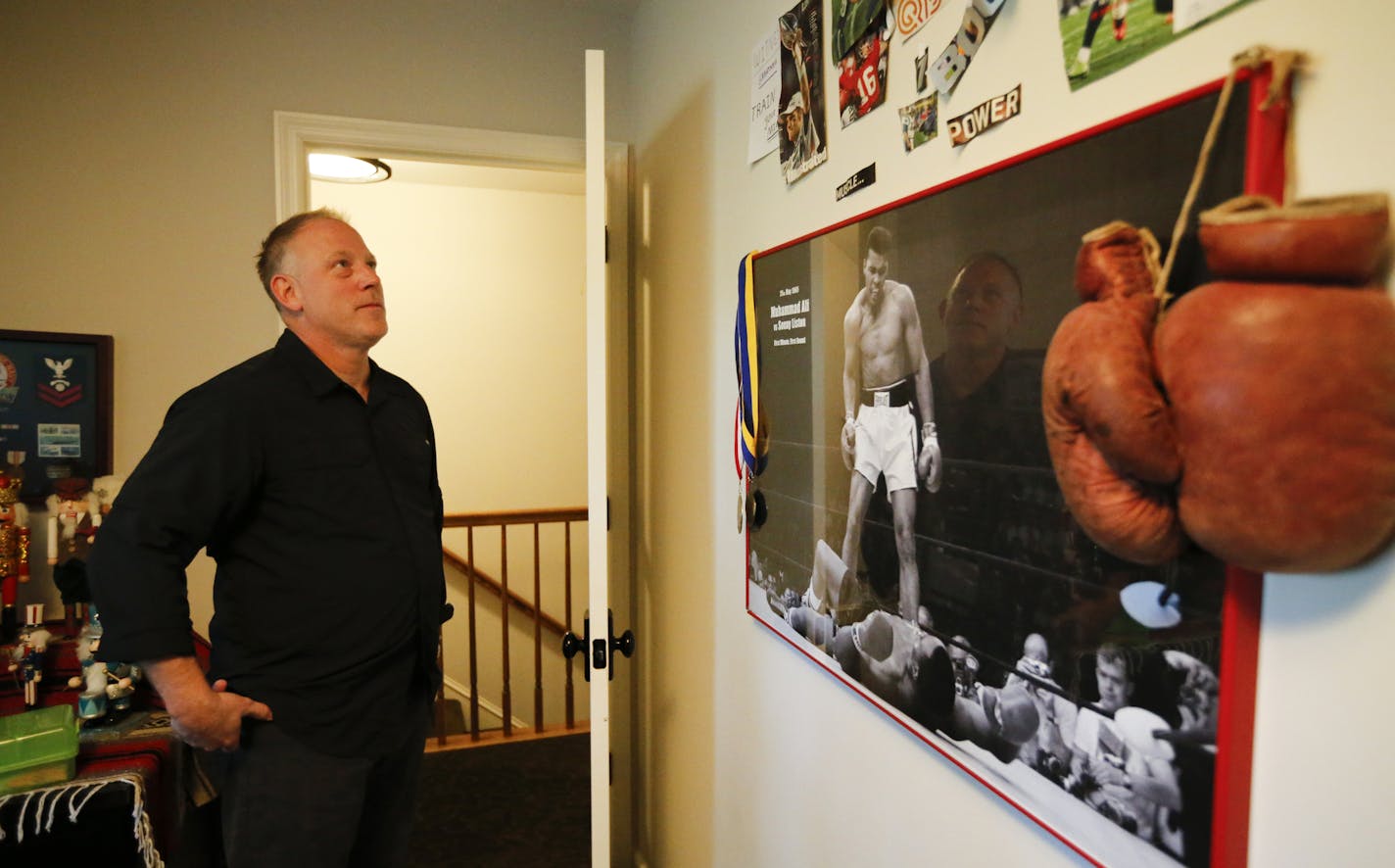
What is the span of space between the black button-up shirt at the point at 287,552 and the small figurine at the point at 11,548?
2.74 ft

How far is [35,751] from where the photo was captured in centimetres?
131

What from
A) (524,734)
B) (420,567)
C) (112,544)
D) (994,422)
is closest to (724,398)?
(420,567)

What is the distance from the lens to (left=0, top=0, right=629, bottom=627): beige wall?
185 centimetres

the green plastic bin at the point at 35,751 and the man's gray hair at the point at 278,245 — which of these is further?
the man's gray hair at the point at 278,245

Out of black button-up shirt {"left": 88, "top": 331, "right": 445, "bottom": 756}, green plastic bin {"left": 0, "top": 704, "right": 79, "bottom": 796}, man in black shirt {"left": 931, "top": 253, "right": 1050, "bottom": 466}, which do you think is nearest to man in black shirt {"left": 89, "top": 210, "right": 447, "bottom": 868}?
black button-up shirt {"left": 88, "top": 331, "right": 445, "bottom": 756}

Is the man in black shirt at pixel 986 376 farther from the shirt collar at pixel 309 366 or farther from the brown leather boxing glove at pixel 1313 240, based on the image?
the shirt collar at pixel 309 366

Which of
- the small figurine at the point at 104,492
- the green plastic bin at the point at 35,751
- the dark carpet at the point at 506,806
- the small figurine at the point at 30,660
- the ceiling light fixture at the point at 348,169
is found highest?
the ceiling light fixture at the point at 348,169

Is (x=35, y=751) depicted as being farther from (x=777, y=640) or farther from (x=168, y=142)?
(x=168, y=142)

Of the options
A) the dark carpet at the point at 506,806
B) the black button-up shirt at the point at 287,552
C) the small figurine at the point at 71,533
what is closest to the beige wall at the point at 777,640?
the dark carpet at the point at 506,806

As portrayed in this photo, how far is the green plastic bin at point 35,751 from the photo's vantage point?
1.28 metres

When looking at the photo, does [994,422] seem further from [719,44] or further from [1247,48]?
[719,44]

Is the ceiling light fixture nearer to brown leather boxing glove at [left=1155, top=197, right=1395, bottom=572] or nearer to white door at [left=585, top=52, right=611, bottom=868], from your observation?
white door at [left=585, top=52, right=611, bottom=868]

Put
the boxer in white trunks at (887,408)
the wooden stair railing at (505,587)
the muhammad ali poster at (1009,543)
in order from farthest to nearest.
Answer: the wooden stair railing at (505,587), the boxer in white trunks at (887,408), the muhammad ali poster at (1009,543)

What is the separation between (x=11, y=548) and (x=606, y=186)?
175 centimetres
